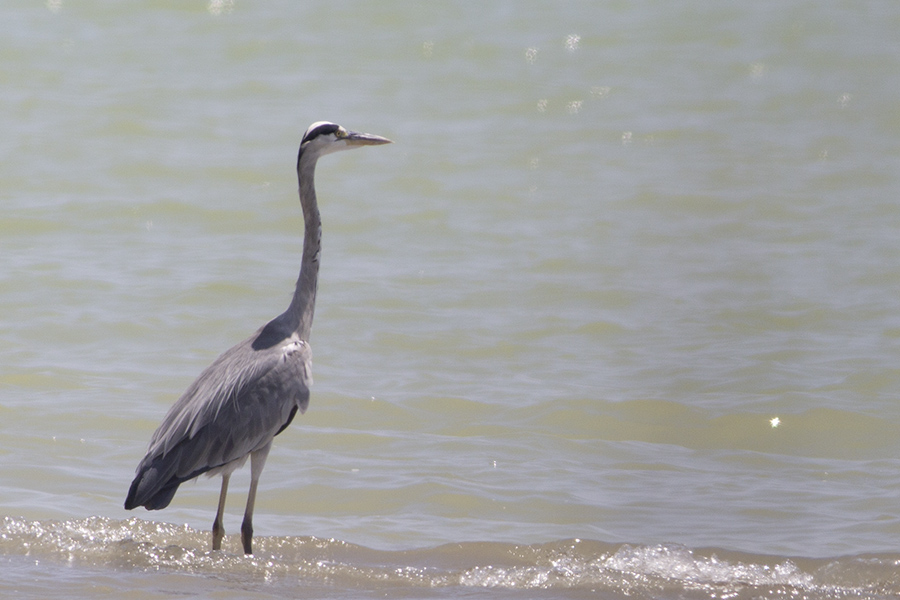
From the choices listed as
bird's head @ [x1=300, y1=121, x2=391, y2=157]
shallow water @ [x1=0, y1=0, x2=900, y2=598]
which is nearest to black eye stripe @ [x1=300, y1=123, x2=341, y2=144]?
bird's head @ [x1=300, y1=121, x2=391, y2=157]

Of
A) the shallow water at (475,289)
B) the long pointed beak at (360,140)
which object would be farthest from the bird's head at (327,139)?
the shallow water at (475,289)

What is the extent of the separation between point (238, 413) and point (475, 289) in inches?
173

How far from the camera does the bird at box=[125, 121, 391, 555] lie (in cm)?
536

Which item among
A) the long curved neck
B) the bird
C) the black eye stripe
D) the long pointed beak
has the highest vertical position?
the black eye stripe

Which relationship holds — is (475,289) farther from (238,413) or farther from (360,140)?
(238,413)

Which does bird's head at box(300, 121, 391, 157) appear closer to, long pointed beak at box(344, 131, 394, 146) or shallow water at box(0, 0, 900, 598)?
long pointed beak at box(344, 131, 394, 146)

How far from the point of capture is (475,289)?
32.0ft

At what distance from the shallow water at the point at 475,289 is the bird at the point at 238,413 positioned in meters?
0.32

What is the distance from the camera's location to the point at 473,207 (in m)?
11.7

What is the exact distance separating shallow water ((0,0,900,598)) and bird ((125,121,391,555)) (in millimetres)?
319

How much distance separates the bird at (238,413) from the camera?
5.36 metres

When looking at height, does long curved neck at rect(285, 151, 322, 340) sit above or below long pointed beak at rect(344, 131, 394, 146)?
below

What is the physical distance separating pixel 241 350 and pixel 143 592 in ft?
5.08

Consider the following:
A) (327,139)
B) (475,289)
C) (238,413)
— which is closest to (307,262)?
(327,139)
